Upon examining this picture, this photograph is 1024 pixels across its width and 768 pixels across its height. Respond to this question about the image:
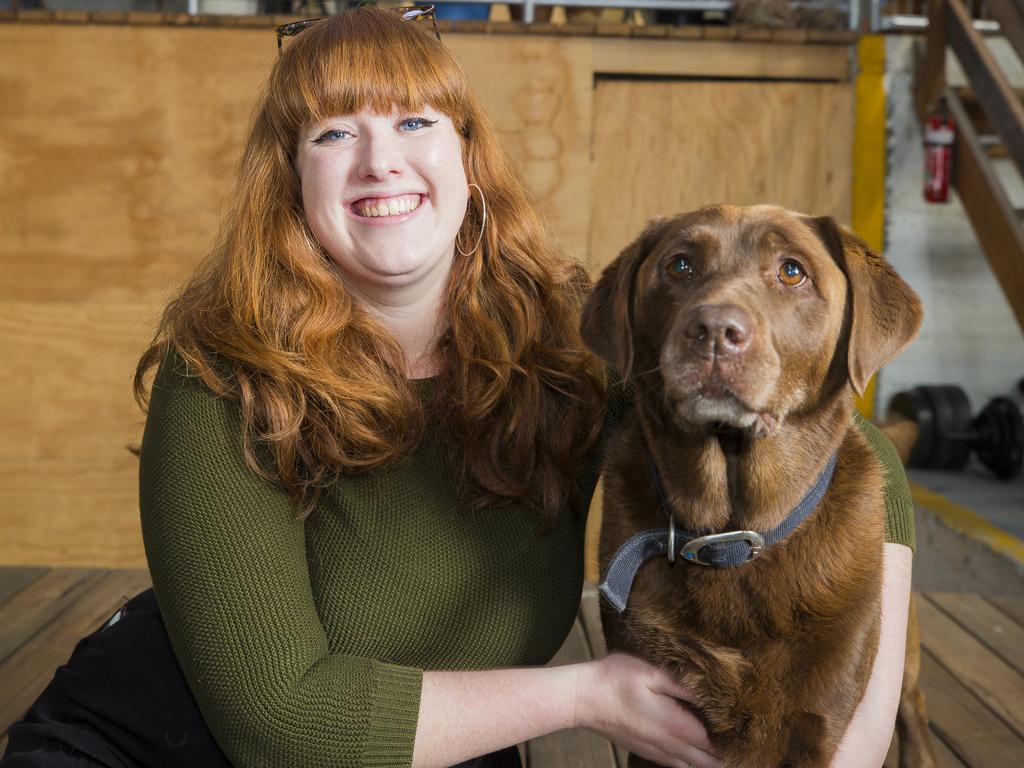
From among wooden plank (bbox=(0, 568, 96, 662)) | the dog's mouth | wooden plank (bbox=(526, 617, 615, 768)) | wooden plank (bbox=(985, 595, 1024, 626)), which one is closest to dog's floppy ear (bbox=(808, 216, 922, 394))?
the dog's mouth

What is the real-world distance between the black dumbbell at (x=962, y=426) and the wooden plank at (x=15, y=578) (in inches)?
134

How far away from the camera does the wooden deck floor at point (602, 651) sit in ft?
7.33

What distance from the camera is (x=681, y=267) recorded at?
64.3 inches

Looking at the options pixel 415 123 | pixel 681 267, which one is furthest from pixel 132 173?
pixel 681 267

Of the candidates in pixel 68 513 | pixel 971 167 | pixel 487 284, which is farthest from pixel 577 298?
pixel 971 167

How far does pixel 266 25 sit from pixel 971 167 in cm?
289

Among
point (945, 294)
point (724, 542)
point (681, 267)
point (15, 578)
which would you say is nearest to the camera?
point (724, 542)

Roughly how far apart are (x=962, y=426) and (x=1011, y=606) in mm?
1716

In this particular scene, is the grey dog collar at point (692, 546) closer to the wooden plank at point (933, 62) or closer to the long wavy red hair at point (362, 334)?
the long wavy red hair at point (362, 334)

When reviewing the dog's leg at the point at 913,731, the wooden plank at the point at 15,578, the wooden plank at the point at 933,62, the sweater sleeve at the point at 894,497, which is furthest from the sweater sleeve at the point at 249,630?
the wooden plank at the point at 933,62

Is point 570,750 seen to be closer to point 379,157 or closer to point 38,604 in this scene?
point 379,157

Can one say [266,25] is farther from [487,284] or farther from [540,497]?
[540,497]

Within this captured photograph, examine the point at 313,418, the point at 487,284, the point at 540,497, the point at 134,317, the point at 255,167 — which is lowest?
the point at 134,317

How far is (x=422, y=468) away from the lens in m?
1.82
